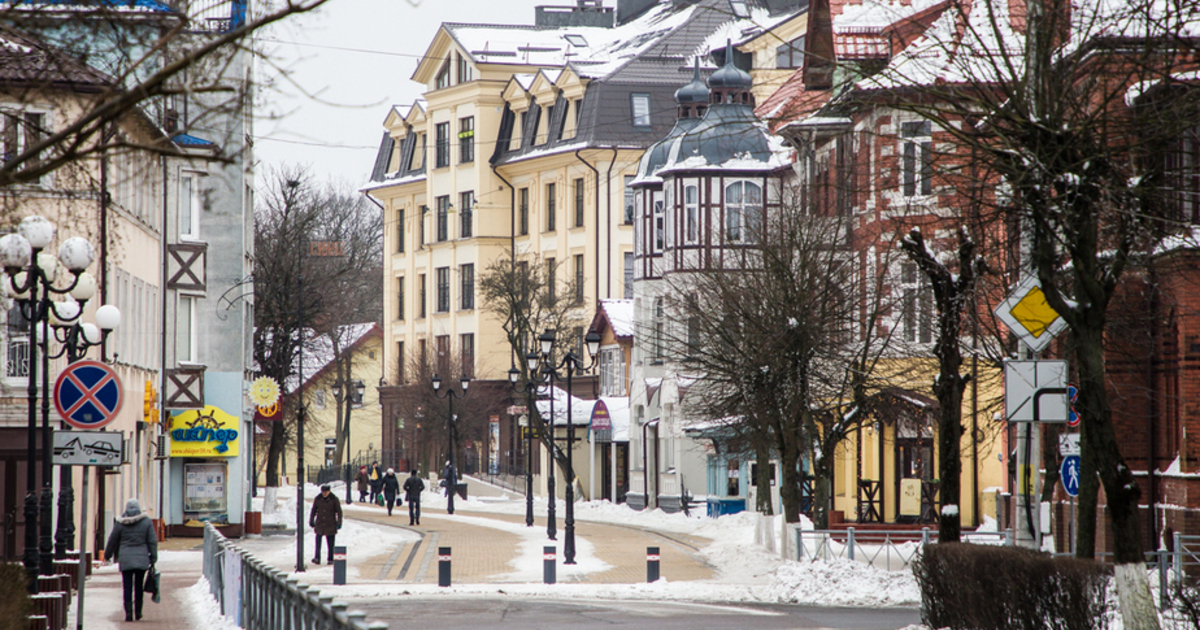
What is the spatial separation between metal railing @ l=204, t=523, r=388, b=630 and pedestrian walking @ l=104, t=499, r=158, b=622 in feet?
2.99

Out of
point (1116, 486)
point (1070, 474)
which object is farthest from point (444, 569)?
point (1116, 486)

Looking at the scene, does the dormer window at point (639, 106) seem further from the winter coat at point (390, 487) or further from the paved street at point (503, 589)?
the paved street at point (503, 589)

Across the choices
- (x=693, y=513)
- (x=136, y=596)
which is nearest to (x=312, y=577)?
(x=136, y=596)

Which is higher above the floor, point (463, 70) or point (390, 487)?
point (463, 70)

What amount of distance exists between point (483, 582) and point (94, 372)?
12.1m

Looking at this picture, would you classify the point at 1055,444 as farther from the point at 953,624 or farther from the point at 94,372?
the point at 94,372

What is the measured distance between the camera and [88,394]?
48.2 ft

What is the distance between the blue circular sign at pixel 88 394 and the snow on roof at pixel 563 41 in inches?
2322

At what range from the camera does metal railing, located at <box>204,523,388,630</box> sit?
9.35 m

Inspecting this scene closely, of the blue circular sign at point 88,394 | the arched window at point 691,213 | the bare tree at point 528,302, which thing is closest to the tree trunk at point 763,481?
the arched window at point 691,213

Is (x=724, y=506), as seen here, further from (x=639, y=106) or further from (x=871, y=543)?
(x=639, y=106)

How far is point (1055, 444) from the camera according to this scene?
2425cm

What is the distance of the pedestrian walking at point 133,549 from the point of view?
18.5 metres

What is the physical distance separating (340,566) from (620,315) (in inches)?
1505
